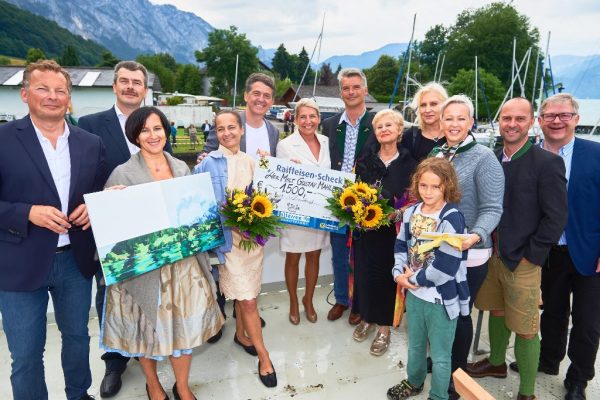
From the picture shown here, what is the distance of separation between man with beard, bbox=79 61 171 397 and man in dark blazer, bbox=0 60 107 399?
1.40 feet

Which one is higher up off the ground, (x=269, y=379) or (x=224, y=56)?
(x=224, y=56)

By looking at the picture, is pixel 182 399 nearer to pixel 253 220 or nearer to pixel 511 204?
pixel 253 220

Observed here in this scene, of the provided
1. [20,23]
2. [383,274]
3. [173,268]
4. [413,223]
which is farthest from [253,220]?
[20,23]

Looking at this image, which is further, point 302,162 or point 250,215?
point 302,162

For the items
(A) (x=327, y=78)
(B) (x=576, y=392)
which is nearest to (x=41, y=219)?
(B) (x=576, y=392)

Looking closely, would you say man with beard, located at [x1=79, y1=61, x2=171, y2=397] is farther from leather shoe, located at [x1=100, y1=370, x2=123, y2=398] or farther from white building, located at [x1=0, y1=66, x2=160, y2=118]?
white building, located at [x1=0, y1=66, x2=160, y2=118]

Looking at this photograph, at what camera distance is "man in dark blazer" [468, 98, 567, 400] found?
2520 millimetres

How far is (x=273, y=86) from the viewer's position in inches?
143

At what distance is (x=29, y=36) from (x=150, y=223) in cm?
13961

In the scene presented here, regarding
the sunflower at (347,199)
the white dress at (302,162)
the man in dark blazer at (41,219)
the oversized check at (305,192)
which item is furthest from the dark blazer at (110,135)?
the sunflower at (347,199)

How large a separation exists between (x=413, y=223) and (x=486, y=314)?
2.43 meters

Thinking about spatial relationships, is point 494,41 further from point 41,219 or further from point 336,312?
point 41,219

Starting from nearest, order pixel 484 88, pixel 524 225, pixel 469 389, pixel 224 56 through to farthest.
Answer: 1. pixel 469 389
2. pixel 524 225
3. pixel 484 88
4. pixel 224 56

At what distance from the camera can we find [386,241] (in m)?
3.42
